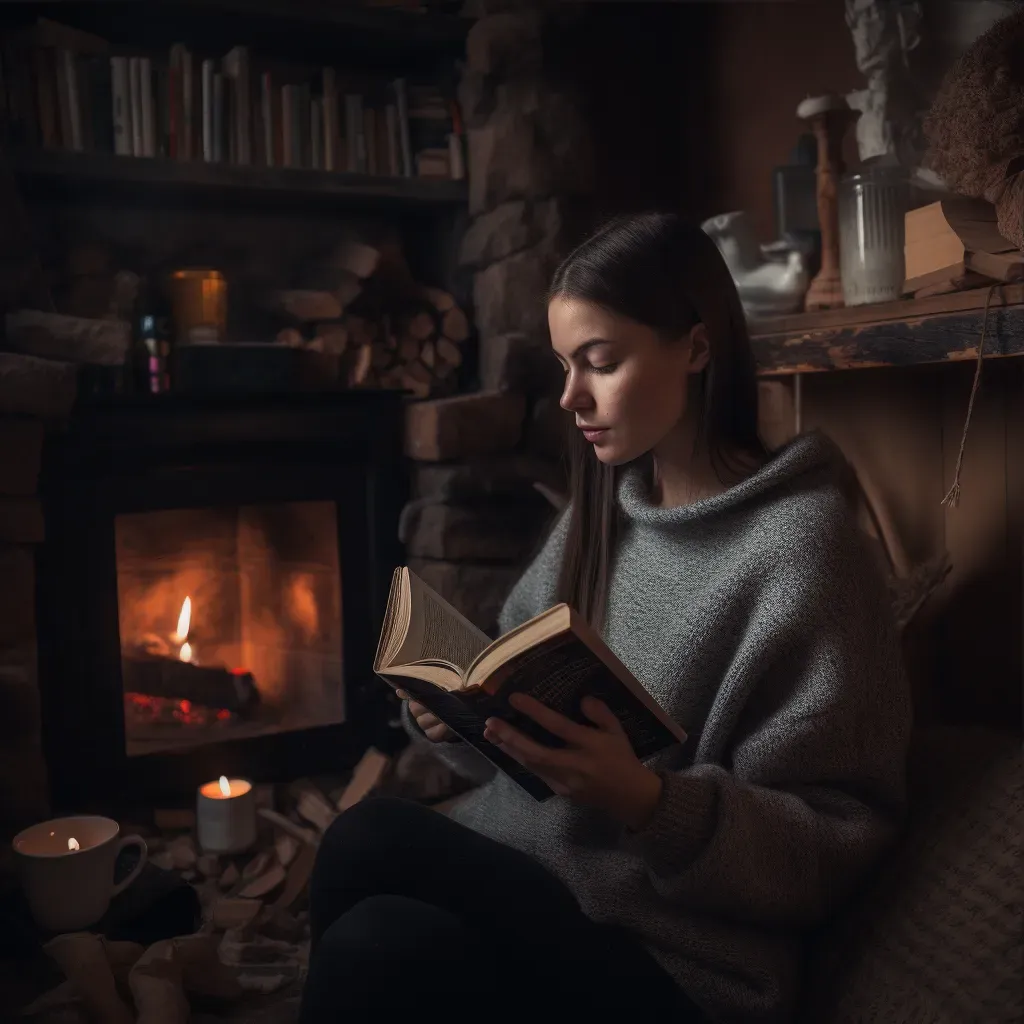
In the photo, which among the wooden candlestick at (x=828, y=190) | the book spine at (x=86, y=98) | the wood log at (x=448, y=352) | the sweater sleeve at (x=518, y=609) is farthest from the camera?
the wood log at (x=448, y=352)

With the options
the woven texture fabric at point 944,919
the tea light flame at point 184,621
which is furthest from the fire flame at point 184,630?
the woven texture fabric at point 944,919

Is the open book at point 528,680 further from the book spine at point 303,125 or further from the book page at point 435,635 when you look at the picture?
the book spine at point 303,125

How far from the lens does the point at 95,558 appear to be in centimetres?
205

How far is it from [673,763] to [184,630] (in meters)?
1.34

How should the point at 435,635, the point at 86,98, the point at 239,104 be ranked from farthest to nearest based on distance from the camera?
1. the point at 239,104
2. the point at 86,98
3. the point at 435,635

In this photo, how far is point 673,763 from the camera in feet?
3.99

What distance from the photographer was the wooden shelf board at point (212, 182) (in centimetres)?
205

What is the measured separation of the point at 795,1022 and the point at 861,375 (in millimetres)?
1093

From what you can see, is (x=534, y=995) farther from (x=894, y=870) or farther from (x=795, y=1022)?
(x=894, y=870)

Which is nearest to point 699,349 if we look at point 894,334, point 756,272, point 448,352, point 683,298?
point 683,298

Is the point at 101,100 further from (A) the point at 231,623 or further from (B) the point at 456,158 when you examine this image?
(A) the point at 231,623

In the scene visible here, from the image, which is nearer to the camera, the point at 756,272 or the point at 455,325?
the point at 756,272

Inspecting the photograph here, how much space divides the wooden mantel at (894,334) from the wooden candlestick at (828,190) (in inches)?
2.6

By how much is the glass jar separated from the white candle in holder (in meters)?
1.48
